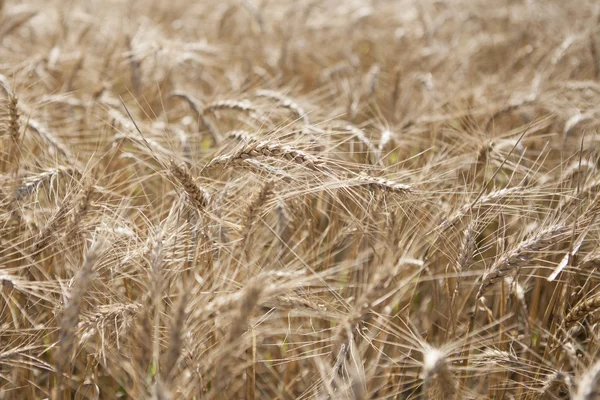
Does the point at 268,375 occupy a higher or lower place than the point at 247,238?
lower

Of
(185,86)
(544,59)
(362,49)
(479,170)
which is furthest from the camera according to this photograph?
(362,49)

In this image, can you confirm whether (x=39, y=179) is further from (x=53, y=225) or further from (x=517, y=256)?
(x=517, y=256)

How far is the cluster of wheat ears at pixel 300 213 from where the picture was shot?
1.28m

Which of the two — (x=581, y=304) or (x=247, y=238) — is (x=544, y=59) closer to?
(x=581, y=304)

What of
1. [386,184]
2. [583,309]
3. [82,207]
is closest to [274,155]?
[386,184]

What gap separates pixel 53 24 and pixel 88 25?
2.20 ft

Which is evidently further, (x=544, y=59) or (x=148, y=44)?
(x=544, y=59)

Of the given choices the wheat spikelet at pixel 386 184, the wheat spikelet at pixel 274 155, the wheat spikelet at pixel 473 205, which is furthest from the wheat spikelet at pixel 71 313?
the wheat spikelet at pixel 473 205

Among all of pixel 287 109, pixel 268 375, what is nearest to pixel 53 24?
pixel 287 109

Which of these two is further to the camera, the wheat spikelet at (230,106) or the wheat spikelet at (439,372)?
the wheat spikelet at (230,106)

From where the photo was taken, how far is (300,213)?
174 centimetres

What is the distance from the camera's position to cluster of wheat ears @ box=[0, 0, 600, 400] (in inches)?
50.4

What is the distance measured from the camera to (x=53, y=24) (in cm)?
390

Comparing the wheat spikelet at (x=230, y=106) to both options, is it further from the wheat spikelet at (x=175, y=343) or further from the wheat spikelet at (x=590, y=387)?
the wheat spikelet at (x=590, y=387)
